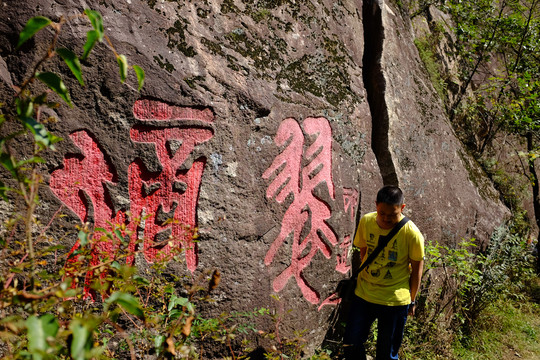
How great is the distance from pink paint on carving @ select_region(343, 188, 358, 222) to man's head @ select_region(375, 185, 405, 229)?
1.97 ft

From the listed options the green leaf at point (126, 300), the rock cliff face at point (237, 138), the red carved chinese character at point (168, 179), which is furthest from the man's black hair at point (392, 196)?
the green leaf at point (126, 300)

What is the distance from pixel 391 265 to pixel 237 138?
128cm

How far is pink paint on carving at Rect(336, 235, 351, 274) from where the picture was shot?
10.3 ft

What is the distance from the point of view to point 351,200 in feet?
10.6

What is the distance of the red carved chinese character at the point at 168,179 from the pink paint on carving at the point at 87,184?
0.46 feet

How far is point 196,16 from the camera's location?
8.61 ft

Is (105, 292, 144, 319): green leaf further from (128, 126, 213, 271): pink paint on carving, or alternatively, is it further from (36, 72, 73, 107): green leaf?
(128, 126, 213, 271): pink paint on carving

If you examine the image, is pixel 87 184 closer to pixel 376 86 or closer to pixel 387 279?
pixel 387 279

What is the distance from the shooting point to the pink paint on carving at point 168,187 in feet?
7.61

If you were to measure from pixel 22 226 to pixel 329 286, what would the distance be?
204 cm

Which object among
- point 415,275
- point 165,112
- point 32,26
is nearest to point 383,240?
point 415,275

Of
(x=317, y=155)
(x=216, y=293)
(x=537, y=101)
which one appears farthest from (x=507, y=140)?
(x=216, y=293)

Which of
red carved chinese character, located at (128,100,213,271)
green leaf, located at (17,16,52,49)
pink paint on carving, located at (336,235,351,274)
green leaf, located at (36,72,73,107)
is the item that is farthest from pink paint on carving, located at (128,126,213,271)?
green leaf, located at (17,16,52,49)

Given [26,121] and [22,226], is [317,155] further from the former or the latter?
[26,121]
